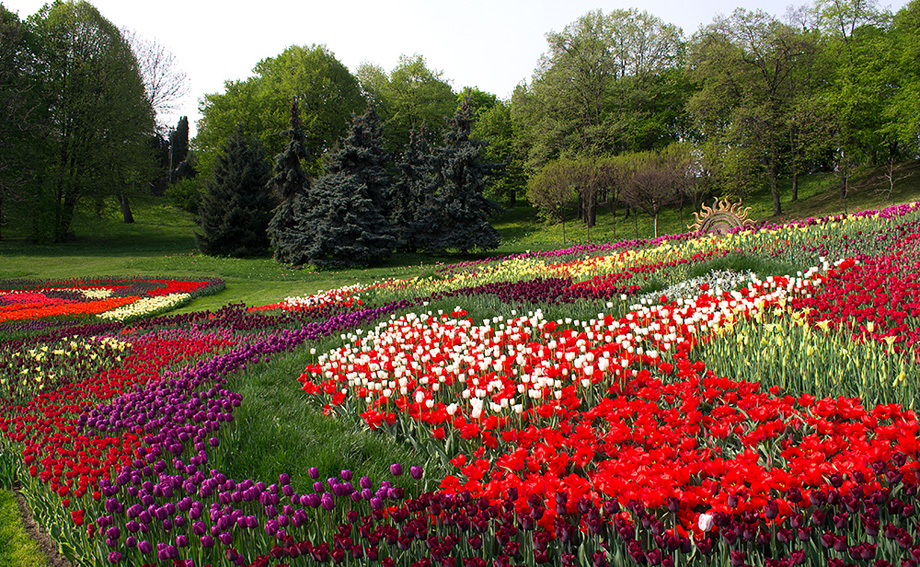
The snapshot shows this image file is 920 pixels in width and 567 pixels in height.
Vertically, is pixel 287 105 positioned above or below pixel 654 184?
above

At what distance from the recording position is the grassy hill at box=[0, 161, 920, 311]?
19125mm

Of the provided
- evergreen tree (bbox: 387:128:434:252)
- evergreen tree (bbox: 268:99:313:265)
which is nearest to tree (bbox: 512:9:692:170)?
evergreen tree (bbox: 387:128:434:252)

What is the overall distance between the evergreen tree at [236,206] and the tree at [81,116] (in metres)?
8.85

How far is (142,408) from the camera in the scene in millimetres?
4133

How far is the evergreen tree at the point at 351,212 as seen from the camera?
2312 centimetres

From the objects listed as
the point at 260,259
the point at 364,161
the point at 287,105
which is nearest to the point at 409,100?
the point at 287,105

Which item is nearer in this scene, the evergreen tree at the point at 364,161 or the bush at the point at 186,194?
the evergreen tree at the point at 364,161

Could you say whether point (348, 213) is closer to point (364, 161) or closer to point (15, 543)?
point (364, 161)

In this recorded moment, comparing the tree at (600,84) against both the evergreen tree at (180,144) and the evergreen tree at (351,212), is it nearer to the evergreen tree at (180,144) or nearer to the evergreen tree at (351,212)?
the evergreen tree at (351,212)

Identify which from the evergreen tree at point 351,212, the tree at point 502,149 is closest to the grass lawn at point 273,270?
the evergreen tree at point 351,212

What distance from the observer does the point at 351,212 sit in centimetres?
2356

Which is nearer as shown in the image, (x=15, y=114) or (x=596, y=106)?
(x=15, y=114)

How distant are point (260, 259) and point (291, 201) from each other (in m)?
3.70

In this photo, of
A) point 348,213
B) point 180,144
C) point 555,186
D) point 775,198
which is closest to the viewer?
point 348,213
